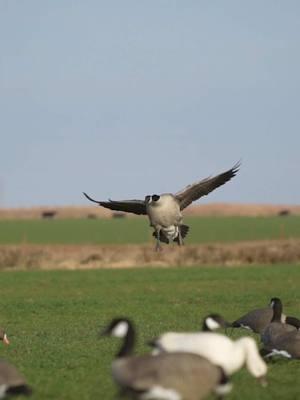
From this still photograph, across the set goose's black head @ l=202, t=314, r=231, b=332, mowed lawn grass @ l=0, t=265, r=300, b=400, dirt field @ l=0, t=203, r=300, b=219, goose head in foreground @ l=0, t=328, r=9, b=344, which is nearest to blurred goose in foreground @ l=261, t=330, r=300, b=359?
mowed lawn grass @ l=0, t=265, r=300, b=400

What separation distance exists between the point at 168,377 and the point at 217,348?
98cm

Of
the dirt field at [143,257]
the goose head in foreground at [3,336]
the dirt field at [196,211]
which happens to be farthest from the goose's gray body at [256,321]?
the dirt field at [196,211]

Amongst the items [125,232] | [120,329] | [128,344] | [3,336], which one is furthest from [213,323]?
[125,232]

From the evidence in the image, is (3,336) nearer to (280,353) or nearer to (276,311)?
(276,311)

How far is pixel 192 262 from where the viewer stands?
5744cm

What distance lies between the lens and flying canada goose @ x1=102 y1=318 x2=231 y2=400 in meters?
11.9

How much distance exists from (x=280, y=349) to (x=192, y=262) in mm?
39665

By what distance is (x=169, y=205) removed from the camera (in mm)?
25422

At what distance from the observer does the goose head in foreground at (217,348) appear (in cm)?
1264

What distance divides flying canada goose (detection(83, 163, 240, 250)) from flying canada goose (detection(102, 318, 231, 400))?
13002mm

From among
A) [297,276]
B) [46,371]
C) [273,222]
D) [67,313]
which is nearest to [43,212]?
[273,222]

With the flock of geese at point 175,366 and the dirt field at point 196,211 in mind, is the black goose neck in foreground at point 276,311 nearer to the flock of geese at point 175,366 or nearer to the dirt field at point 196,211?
the flock of geese at point 175,366

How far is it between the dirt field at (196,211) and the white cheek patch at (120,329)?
130 meters

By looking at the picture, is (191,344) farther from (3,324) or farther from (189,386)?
(3,324)
